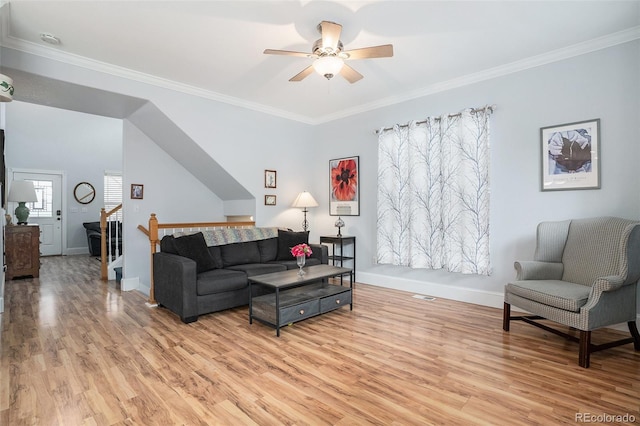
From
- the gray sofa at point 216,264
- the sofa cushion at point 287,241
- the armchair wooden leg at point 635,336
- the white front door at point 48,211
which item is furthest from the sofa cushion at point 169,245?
the white front door at point 48,211

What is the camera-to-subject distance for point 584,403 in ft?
6.31

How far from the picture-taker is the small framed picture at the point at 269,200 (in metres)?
5.34

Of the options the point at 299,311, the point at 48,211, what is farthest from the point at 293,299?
the point at 48,211

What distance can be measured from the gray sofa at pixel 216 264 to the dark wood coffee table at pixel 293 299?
1.58 ft

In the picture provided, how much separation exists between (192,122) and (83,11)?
73.6 inches

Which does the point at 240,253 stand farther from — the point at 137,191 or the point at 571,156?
the point at 571,156

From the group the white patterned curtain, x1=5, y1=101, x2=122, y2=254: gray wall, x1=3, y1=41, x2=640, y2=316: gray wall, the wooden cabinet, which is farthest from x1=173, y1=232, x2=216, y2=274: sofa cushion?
x1=5, y1=101, x2=122, y2=254: gray wall

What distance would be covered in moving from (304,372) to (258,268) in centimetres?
190

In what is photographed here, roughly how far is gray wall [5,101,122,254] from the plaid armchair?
31.7 ft

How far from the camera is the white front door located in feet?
26.3

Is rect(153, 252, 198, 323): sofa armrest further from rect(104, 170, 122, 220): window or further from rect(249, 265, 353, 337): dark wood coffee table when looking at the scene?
rect(104, 170, 122, 220): window

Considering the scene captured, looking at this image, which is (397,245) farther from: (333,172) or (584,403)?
(584,403)

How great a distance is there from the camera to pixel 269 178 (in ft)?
17.6

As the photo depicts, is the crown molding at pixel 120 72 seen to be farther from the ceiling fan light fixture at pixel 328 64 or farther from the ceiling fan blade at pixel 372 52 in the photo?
the ceiling fan blade at pixel 372 52
